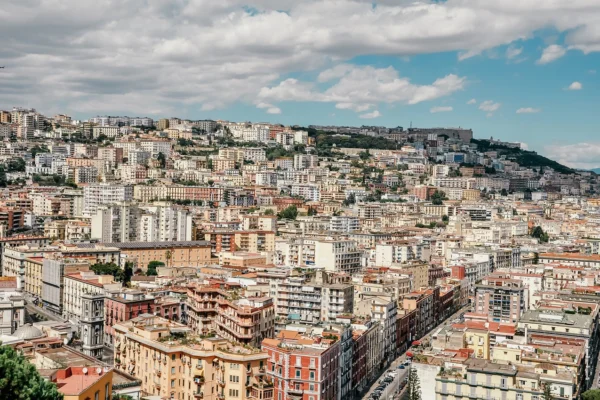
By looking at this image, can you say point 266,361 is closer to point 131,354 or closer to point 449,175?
point 131,354

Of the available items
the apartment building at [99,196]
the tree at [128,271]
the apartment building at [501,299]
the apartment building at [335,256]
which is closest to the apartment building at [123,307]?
the tree at [128,271]

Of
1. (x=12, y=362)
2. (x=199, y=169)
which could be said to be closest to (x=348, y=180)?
(x=199, y=169)

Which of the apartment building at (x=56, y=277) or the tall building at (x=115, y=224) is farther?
the tall building at (x=115, y=224)

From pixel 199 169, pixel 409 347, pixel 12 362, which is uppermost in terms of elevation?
pixel 199 169

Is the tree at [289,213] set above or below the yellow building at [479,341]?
above

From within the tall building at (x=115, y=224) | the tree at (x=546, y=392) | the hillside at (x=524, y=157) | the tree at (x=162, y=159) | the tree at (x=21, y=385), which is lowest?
the tree at (x=546, y=392)

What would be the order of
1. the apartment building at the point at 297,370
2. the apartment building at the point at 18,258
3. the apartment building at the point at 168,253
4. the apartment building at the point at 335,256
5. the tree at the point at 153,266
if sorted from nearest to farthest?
A: the apartment building at the point at 297,370
the apartment building at the point at 18,258
the apartment building at the point at 335,256
the tree at the point at 153,266
the apartment building at the point at 168,253

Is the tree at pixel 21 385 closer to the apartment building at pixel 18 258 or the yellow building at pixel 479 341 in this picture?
the yellow building at pixel 479 341
